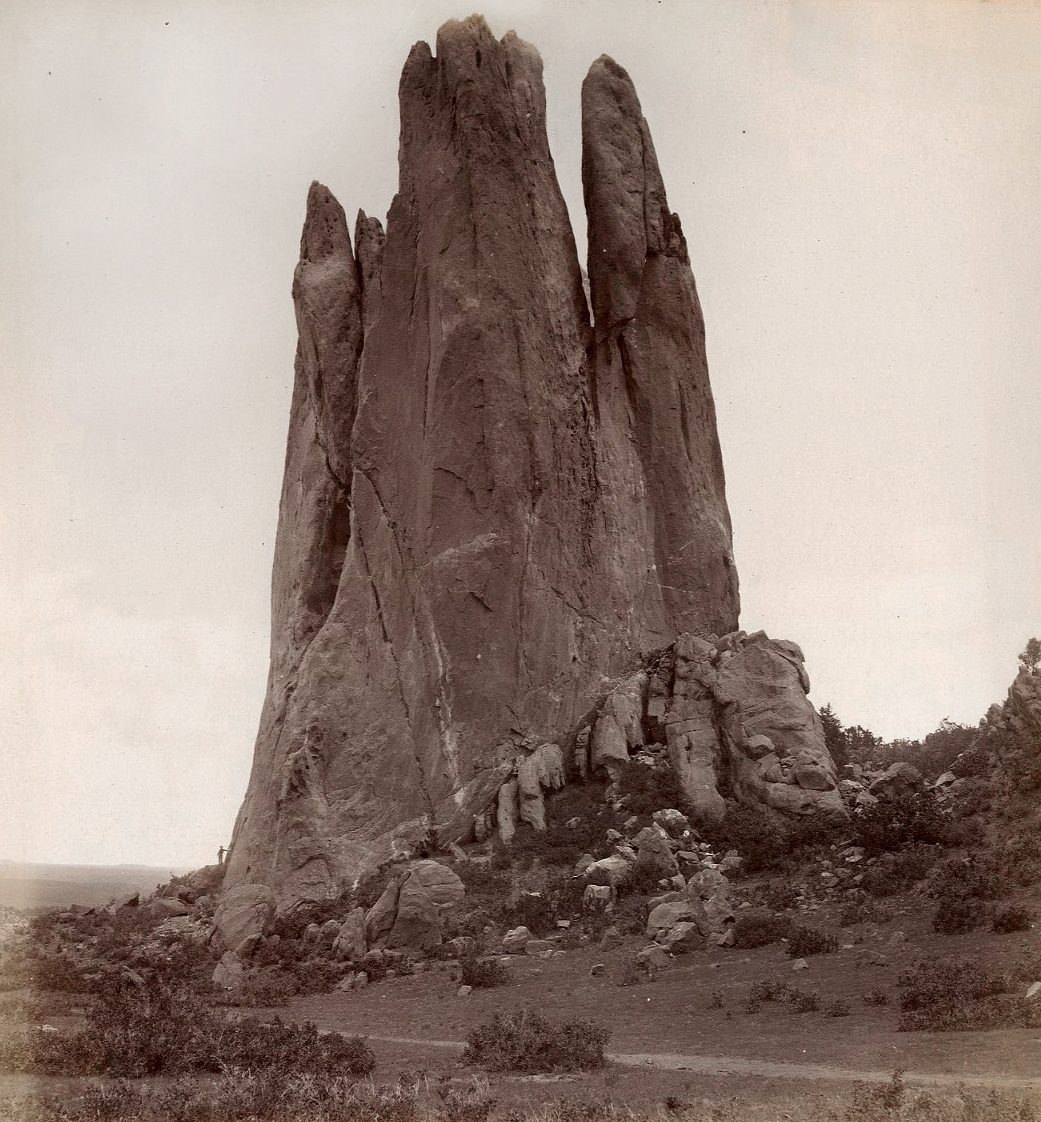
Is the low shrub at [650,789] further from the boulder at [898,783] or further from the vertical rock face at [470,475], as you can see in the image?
the boulder at [898,783]

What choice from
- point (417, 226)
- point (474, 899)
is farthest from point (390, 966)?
point (417, 226)

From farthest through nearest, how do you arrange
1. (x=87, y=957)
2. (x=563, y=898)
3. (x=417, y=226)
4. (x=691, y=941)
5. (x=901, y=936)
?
(x=417, y=226) → (x=87, y=957) → (x=563, y=898) → (x=691, y=941) → (x=901, y=936)

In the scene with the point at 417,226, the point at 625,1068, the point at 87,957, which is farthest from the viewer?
the point at 417,226

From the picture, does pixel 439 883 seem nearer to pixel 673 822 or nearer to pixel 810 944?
pixel 673 822

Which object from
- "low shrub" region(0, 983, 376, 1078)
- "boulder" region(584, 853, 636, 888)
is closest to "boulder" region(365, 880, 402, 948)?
"boulder" region(584, 853, 636, 888)

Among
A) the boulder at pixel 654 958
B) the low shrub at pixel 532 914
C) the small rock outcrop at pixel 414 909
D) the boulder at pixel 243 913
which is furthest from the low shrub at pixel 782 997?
the boulder at pixel 243 913

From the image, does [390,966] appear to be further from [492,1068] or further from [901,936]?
[901,936]

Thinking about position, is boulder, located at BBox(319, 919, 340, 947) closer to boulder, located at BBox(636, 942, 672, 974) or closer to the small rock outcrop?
the small rock outcrop
